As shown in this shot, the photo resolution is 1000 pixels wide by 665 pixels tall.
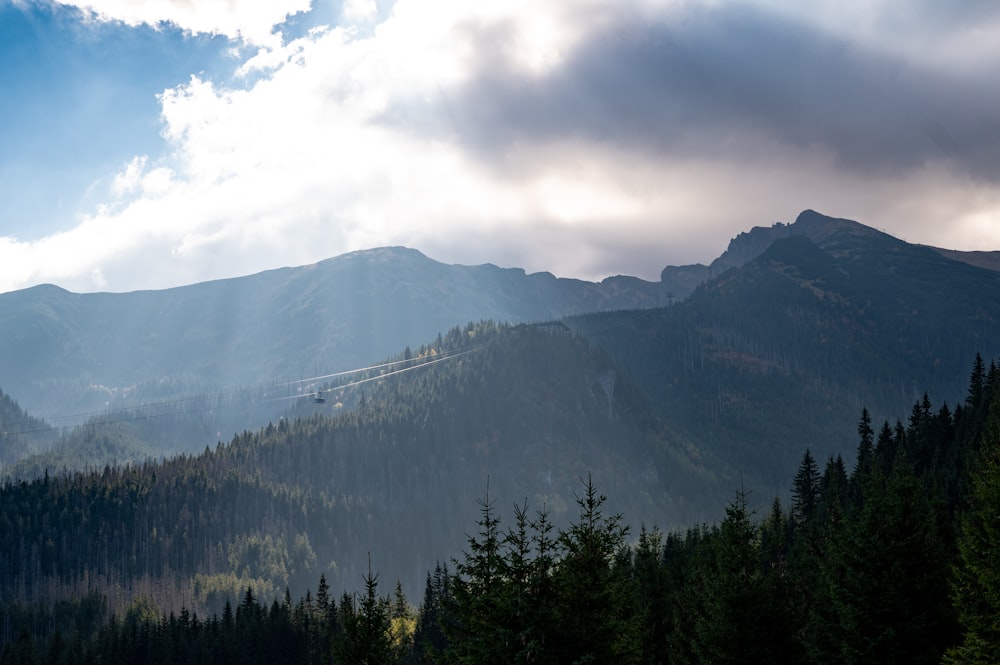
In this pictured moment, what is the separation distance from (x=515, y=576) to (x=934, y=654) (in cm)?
2169

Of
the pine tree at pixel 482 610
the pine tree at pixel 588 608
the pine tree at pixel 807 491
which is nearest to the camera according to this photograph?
the pine tree at pixel 482 610

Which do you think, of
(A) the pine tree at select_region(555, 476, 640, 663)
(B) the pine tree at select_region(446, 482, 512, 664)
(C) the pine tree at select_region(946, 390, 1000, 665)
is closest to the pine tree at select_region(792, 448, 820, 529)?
(C) the pine tree at select_region(946, 390, 1000, 665)

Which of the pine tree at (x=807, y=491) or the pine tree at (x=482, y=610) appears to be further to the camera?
the pine tree at (x=807, y=491)

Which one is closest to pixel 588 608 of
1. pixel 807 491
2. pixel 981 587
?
pixel 981 587

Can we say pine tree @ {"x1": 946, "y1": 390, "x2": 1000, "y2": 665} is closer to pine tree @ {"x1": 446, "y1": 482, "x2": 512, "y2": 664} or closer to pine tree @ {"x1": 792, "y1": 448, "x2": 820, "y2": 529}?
pine tree @ {"x1": 446, "y1": 482, "x2": 512, "y2": 664}

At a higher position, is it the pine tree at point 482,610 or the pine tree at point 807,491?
the pine tree at point 482,610

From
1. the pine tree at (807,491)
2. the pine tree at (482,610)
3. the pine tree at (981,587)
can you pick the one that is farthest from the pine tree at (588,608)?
the pine tree at (807,491)

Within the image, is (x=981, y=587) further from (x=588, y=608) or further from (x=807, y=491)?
(x=807, y=491)

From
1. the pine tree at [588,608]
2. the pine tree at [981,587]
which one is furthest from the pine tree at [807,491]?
the pine tree at [588,608]

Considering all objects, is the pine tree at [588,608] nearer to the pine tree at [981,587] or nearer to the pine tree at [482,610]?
the pine tree at [482,610]

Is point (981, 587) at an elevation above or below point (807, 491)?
above

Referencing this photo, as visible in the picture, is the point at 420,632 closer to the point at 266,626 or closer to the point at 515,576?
the point at 266,626

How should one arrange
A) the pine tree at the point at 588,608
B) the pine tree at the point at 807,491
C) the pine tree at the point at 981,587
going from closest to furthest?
the pine tree at the point at 588,608 → the pine tree at the point at 981,587 → the pine tree at the point at 807,491

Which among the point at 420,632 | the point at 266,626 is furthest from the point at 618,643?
the point at 266,626
